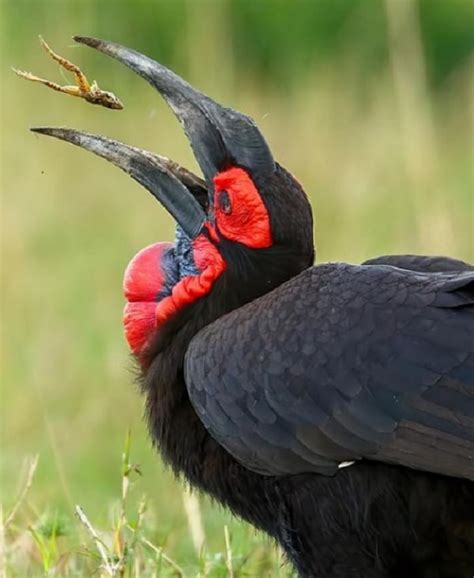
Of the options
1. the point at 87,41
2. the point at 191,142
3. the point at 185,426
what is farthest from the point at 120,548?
the point at 87,41

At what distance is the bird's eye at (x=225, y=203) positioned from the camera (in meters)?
4.17

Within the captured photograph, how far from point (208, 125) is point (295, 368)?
0.70 metres

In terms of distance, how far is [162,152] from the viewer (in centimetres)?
891

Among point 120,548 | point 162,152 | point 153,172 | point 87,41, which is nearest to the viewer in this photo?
point 120,548

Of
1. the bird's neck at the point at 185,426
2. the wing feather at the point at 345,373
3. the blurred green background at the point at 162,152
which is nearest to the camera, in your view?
the wing feather at the point at 345,373

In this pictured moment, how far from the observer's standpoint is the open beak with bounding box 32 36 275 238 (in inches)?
164

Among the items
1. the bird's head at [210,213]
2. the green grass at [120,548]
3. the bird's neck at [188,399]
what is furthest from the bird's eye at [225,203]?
the green grass at [120,548]

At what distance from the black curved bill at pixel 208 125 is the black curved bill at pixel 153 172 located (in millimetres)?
82

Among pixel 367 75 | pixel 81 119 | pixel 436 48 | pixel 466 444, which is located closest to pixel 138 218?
pixel 81 119

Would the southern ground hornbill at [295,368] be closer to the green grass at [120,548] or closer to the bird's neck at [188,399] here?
the bird's neck at [188,399]

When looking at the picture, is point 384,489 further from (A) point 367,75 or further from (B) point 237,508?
(A) point 367,75

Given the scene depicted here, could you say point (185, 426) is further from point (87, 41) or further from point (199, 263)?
point (87, 41)

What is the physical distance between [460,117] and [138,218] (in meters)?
2.26

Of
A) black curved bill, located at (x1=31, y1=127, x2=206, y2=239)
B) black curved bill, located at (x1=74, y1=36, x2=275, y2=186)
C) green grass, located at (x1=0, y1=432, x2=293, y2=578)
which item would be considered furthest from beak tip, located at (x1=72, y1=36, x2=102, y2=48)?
green grass, located at (x1=0, y1=432, x2=293, y2=578)
